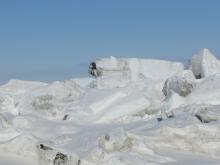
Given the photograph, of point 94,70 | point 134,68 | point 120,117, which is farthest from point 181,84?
point 94,70

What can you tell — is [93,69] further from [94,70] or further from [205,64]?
[205,64]

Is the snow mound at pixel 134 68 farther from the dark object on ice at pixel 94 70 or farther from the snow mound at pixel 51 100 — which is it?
the snow mound at pixel 51 100

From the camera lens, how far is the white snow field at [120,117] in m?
9.89

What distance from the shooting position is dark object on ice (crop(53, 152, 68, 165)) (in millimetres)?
9125

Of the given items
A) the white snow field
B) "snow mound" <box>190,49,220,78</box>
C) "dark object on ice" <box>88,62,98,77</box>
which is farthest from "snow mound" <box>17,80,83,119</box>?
"snow mound" <box>190,49,220,78</box>

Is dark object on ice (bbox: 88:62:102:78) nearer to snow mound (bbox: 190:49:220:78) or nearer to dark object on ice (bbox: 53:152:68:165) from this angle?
snow mound (bbox: 190:49:220:78)

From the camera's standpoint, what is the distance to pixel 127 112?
1848 cm

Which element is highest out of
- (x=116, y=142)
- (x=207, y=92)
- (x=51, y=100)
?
(x=51, y=100)

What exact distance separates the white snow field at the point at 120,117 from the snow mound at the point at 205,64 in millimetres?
38

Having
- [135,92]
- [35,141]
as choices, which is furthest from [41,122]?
[35,141]

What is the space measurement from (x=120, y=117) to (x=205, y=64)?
4433mm

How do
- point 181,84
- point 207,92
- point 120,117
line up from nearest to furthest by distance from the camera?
1. point 207,92
2. point 120,117
3. point 181,84

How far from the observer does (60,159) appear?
916 cm

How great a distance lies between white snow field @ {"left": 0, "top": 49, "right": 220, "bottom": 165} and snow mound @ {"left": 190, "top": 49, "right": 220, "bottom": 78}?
0.04 m
